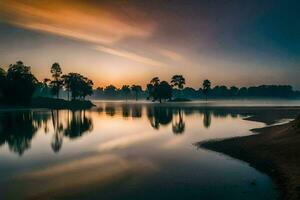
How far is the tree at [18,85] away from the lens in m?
134

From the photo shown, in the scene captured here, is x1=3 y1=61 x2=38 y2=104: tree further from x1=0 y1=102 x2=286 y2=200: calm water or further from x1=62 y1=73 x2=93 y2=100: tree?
x1=0 y1=102 x2=286 y2=200: calm water

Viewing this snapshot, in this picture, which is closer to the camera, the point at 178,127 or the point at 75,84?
the point at 178,127

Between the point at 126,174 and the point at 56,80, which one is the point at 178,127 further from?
the point at 56,80

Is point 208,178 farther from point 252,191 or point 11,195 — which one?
point 11,195

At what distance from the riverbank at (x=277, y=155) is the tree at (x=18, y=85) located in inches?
4776

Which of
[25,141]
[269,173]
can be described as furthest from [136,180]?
[25,141]

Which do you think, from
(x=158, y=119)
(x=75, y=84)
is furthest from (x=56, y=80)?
(x=158, y=119)

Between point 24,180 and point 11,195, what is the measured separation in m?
3.88

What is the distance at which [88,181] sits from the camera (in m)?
21.8

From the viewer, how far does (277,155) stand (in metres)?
27.1

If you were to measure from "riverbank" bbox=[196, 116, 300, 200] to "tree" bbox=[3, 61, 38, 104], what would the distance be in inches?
4776

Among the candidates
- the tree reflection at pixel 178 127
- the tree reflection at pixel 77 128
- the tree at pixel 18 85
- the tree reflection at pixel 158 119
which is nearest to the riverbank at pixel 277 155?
the tree reflection at pixel 178 127

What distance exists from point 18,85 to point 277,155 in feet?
437

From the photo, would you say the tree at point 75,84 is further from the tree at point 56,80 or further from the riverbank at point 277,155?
the riverbank at point 277,155
